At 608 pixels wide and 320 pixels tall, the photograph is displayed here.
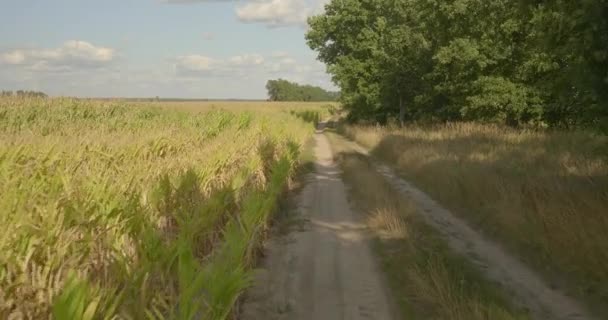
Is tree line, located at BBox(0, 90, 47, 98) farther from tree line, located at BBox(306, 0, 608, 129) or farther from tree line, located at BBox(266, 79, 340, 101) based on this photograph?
tree line, located at BBox(266, 79, 340, 101)

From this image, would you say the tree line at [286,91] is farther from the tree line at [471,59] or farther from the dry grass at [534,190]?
the dry grass at [534,190]

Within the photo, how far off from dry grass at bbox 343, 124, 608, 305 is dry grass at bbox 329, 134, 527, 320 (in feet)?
3.73

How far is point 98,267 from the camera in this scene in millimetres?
4270

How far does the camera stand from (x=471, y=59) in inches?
819

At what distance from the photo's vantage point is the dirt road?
19.5ft

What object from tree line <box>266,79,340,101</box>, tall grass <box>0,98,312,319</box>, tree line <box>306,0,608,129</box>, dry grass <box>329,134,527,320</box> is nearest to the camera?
tall grass <box>0,98,312,319</box>

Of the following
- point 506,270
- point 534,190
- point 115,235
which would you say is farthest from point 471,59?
point 115,235

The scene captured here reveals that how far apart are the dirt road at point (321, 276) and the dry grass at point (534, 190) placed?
2408 mm

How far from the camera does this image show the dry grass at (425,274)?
561 centimetres

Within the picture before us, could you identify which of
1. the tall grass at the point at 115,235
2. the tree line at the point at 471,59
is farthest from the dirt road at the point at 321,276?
the tree line at the point at 471,59

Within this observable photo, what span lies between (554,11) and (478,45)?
1360 cm

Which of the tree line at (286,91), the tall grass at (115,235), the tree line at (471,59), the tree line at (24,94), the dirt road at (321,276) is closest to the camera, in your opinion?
the tall grass at (115,235)

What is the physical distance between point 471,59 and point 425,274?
52.6ft

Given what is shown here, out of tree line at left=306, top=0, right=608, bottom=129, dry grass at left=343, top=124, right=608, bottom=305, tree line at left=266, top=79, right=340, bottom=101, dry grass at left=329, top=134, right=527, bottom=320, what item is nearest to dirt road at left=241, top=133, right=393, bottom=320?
dry grass at left=329, top=134, right=527, bottom=320
